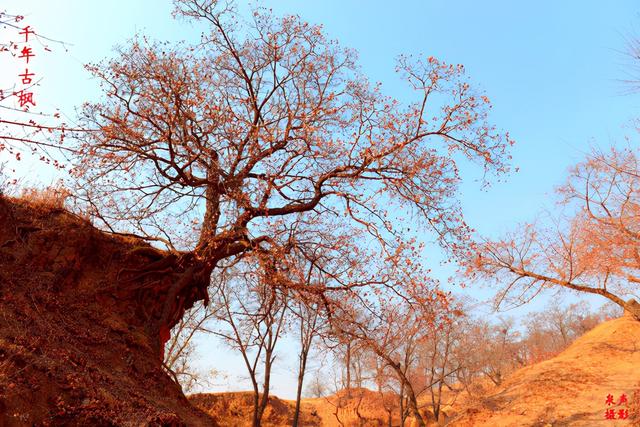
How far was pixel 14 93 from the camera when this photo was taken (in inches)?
137

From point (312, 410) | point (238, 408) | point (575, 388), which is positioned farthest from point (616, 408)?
point (312, 410)

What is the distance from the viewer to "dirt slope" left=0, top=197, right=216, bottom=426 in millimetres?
5992

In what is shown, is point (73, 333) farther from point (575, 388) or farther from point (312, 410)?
point (312, 410)

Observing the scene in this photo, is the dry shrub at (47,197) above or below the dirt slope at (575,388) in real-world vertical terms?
above

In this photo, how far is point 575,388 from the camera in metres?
16.5

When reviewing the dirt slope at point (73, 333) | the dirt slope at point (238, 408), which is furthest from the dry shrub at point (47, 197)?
the dirt slope at point (238, 408)

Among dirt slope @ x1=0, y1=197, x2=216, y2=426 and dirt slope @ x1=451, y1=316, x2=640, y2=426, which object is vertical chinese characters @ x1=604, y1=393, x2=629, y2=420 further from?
dirt slope @ x1=0, y1=197, x2=216, y2=426

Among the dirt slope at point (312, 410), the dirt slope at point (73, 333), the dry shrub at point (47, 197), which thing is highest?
the dry shrub at point (47, 197)

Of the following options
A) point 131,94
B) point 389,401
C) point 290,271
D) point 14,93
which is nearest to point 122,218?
point 131,94

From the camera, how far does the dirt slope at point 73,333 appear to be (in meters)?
5.99

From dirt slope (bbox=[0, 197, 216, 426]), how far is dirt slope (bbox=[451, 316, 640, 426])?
1165 cm

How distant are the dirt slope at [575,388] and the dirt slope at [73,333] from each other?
1165cm

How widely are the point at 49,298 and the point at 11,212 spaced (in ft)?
7.76

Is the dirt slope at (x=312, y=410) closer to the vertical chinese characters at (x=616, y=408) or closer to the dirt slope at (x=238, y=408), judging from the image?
the dirt slope at (x=238, y=408)
